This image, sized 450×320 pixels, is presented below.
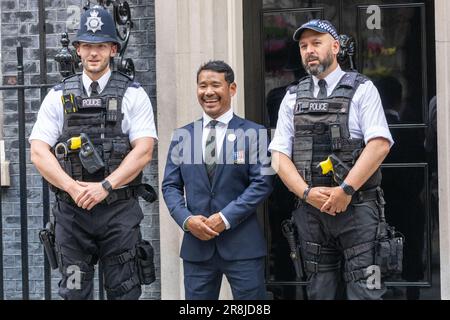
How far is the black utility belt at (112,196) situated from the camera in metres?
6.52

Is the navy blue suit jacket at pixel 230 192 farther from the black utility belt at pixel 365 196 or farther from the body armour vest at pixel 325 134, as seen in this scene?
the black utility belt at pixel 365 196

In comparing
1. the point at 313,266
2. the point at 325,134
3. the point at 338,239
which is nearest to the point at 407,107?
the point at 325,134

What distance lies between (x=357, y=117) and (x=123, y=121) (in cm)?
145

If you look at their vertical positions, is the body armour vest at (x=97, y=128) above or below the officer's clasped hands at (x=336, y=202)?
above

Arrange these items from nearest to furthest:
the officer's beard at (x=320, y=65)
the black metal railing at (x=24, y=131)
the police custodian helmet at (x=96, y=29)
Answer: the officer's beard at (x=320, y=65)
the police custodian helmet at (x=96, y=29)
the black metal railing at (x=24, y=131)

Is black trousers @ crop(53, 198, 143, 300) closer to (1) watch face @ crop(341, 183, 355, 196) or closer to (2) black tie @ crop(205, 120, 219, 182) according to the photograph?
(2) black tie @ crop(205, 120, 219, 182)

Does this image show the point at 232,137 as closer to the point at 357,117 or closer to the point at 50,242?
the point at 357,117

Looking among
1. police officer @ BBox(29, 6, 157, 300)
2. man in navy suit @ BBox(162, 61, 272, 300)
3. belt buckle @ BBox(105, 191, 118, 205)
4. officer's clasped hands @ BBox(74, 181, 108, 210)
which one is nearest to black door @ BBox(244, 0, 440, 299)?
man in navy suit @ BBox(162, 61, 272, 300)

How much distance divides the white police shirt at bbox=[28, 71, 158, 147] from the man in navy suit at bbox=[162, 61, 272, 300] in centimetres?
27

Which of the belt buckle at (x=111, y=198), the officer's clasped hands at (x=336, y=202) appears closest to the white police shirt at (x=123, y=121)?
the belt buckle at (x=111, y=198)

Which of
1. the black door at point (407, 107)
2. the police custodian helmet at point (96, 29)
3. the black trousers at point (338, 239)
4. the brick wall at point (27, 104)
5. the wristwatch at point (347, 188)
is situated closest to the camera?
the wristwatch at point (347, 188)

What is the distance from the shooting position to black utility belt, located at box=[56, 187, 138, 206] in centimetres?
652
